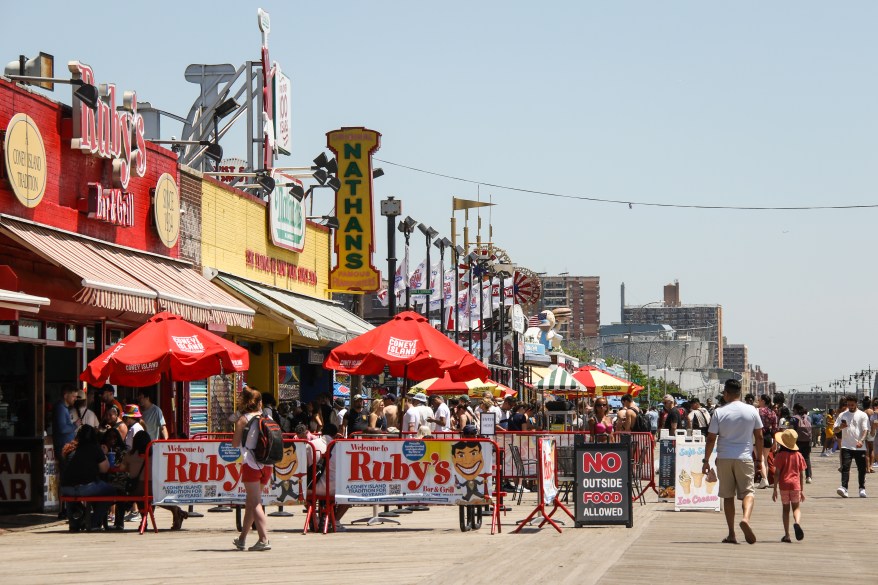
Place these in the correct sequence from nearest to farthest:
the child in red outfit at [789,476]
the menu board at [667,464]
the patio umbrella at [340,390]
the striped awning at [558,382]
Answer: the child in red outfit at [789,476] < the menu board at [667,464] < the striped awning at [558,382] < the patio umbrella at [340,390]

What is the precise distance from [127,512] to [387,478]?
414cm

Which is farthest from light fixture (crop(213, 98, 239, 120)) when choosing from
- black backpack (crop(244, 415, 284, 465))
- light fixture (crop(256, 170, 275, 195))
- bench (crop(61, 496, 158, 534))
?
black backpack (crop(244, 415, 284, 465))

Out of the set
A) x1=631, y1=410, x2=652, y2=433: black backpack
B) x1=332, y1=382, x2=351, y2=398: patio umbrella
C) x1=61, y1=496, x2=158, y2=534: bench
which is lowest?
x1=61, y1=496, x2=158, y2=534: bench

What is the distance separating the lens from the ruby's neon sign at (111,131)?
64.0 feet

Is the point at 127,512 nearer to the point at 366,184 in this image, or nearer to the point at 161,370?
the point at 161,370

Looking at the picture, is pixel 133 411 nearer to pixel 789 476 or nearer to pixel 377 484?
pixel 377 484

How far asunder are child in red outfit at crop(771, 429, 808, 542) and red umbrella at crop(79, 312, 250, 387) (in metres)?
7.11

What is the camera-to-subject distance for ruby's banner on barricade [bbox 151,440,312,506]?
643 inches

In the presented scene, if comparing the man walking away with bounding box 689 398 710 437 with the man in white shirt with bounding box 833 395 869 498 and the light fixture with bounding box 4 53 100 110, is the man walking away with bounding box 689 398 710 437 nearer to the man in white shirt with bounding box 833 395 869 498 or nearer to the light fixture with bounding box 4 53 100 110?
the man in white shirt with bounding box 833 395 869 498

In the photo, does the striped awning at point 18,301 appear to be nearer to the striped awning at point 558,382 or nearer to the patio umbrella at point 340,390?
the patio umbrella at point 340,390

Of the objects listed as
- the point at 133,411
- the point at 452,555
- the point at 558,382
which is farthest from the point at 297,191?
the point at 452,555

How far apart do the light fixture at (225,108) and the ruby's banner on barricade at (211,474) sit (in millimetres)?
14515

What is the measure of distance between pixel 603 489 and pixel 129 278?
759 cm

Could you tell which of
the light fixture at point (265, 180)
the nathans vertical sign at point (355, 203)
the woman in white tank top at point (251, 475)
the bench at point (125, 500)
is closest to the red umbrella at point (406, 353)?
the bench at point (125, 500)
